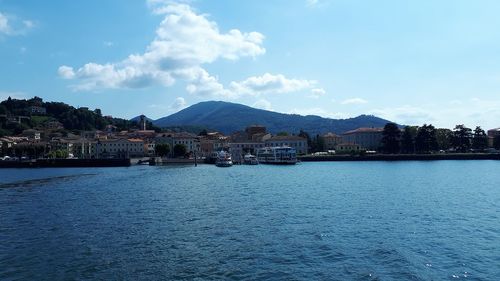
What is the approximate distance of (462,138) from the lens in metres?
136

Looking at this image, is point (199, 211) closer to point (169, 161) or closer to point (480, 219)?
point (480, 219)

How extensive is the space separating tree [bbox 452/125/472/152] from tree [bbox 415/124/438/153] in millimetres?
9679

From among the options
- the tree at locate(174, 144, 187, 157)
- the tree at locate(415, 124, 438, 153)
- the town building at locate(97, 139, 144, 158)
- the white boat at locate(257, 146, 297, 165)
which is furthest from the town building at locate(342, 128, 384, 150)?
the town building at locate(97, 139, 144, 158)

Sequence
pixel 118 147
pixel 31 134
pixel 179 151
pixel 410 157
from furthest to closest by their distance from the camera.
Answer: pixel 31 134 → pixel 118 147 → pixel 179 151 → pixel 410 157

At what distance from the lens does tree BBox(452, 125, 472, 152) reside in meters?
136

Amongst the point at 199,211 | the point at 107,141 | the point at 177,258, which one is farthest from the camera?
the point at 107,141

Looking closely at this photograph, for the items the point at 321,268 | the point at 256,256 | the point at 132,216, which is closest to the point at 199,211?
the point at 132,216

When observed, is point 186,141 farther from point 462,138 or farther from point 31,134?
point 462,138

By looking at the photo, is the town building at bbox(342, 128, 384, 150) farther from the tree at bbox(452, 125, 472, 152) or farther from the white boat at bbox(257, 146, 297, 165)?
the white boat at bbox(257, 146, 297, 165)

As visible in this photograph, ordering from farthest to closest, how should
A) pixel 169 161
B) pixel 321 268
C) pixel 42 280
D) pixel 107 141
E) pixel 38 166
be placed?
pixel 107 141, pixel 169 161, pixel 38 166, pixel 321 268, pixel 42 280

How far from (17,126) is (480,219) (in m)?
197

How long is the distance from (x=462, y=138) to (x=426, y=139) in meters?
14.4

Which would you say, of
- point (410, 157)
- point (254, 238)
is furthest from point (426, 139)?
point (254, 238)

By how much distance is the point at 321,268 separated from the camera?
15883mm
